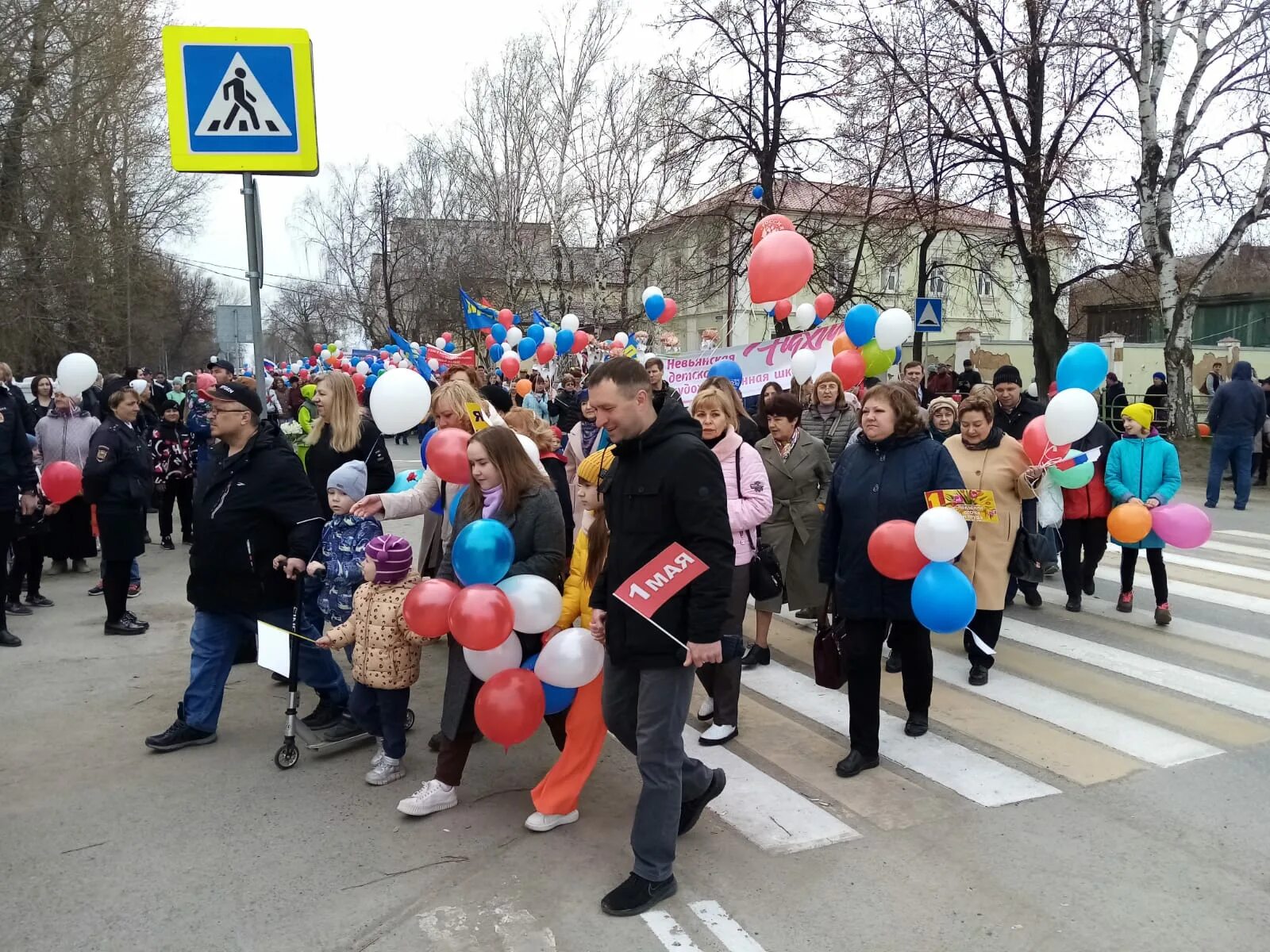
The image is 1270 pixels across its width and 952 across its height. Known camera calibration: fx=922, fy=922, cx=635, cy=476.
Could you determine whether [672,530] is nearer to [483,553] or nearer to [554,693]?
[483,553]

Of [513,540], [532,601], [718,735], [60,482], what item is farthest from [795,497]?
[60,482]

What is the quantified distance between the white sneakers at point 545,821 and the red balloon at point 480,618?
77 cm

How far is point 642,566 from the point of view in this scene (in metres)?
3.28

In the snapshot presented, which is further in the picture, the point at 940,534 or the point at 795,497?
the point at 795,497

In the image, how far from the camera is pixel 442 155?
31156 mm

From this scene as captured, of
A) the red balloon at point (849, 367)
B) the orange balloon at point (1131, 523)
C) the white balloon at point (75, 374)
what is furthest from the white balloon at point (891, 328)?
the white balloon at point (75, 374)

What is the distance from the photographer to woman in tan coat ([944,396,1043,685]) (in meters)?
5.63

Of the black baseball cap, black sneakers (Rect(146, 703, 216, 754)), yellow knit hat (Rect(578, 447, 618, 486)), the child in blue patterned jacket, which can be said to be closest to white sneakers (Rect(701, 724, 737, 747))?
yellow knit hat (Rect(578, 447, 618, 486))

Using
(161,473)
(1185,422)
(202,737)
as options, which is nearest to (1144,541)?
(202,737)

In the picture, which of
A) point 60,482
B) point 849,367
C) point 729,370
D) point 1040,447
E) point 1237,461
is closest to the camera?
point 1040,447

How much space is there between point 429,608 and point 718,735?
1.84m

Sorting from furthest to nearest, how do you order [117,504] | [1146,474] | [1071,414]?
[117,504]
[1146,474]
[1071,414]

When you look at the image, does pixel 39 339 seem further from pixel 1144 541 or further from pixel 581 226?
pixel 1144 541

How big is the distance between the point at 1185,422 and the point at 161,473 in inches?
688
